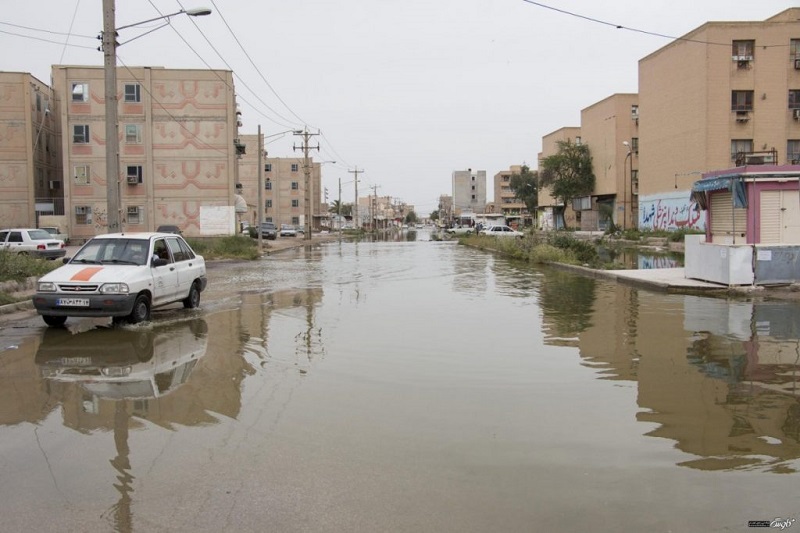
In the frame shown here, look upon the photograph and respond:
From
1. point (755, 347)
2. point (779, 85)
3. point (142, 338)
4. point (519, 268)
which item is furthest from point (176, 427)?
point (779, 85)

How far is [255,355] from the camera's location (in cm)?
980

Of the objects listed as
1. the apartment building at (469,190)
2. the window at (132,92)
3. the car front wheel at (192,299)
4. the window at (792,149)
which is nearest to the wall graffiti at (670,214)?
the window at (792,149)

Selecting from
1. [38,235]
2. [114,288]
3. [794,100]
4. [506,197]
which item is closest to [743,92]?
[794,100]

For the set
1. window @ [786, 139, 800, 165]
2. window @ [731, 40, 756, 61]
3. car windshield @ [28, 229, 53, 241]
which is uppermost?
window @ [731, 40, 756, 61]

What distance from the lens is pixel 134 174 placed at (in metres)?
49.0

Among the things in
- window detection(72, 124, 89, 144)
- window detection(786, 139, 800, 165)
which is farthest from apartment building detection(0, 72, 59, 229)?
window detection(786, 139, 800, 165)

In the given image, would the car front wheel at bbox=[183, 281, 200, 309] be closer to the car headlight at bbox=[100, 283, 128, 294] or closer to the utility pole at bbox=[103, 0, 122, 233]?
the car headlight at bbox=[100, 283, 128, 294]

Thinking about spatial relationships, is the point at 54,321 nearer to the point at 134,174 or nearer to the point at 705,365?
the point at 705,365

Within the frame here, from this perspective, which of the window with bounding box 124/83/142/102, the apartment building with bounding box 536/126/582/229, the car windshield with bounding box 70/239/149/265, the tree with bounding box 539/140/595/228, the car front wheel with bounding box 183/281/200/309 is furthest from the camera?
the apartment building with bounding box 536/126/582/229

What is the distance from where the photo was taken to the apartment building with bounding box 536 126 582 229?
9081 centimetres

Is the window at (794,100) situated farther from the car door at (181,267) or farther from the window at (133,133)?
the car door at (181,267)

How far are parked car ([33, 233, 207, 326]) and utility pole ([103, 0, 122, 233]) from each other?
4.86 metres

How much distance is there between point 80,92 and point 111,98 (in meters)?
34.5

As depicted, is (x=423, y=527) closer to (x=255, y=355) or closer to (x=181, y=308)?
(x=255, y=355)
